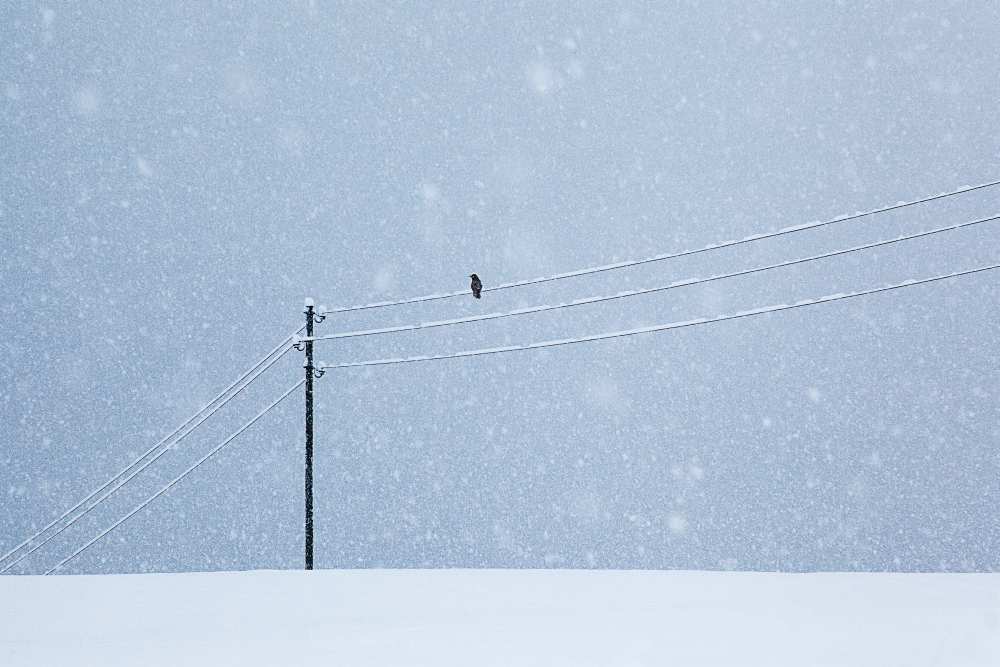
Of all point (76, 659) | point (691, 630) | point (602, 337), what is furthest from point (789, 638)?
point (602, 337)

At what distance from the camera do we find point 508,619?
166 inches

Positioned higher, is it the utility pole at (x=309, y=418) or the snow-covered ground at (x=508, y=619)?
the utility pole at (x=309, y=418)

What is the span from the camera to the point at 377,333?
1598cm

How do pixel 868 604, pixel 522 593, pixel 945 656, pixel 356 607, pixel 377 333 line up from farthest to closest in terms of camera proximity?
pixel 377 333, pixel 522 593, pixel 356 607, pixel 868 604, pixel 945 656

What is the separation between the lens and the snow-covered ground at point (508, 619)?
343 cm

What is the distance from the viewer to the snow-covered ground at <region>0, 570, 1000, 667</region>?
11.3 feet

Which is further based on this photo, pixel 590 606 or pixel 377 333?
pixel 377 333

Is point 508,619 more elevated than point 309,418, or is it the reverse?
point 309,418

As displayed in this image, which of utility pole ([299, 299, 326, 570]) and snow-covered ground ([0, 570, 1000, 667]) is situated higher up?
utility pole ([299, 299, 326, 570])

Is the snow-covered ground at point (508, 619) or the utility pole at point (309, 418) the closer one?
the snow-covered ground at point (508, 619)

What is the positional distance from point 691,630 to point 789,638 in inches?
15.9

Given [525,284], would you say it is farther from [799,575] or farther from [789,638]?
[789,638]

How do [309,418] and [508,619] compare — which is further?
[309,418]

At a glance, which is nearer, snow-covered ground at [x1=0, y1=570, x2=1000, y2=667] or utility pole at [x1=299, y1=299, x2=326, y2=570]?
snow-covered ground at [x1=0, y1=570, x2=1000, y2=667]
